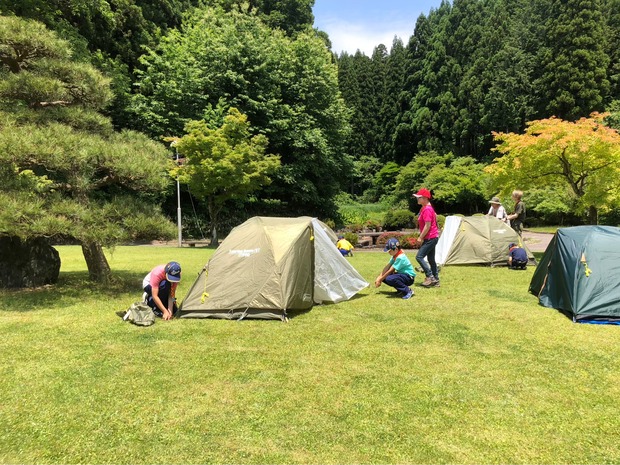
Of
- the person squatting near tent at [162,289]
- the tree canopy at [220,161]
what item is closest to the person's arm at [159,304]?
the person squatting near tent at [162,289]

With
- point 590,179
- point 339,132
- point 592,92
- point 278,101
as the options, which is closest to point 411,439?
point 590,179

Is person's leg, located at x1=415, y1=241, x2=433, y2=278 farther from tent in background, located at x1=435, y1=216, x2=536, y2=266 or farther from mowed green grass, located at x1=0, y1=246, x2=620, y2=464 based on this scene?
tent in background, located at x1=435, y1=216, x2=536, y2=266

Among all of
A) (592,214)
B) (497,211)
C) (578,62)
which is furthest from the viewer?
(578,62)

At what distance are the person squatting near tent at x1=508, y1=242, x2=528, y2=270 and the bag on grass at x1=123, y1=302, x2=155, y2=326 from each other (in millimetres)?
8506

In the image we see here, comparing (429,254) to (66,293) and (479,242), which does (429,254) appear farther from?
(66,293)

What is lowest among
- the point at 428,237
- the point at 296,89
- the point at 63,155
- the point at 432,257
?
the point at 432,257

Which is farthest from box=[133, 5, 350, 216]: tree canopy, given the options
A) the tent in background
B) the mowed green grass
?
the mowed green grass

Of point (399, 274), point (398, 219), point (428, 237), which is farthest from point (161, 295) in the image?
point (398, 219)

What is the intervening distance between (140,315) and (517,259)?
28.6 ft

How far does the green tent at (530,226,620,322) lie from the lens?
5727 millimetres

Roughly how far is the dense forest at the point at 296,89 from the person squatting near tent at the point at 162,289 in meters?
1.34

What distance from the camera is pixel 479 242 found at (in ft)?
35.4

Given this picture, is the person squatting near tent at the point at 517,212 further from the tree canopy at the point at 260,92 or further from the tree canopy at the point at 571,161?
the tree canopy at the point at 260,92

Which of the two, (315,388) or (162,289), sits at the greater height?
(162,289)
